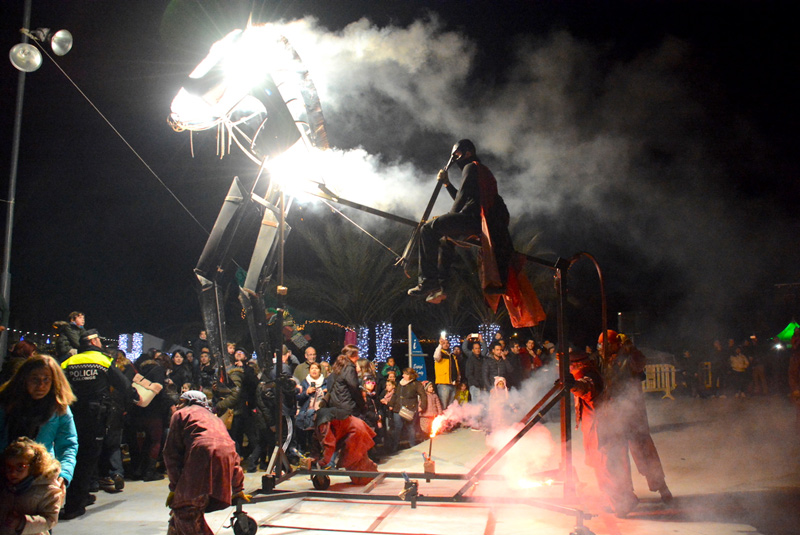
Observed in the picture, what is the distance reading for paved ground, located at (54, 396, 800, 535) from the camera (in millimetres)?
5418

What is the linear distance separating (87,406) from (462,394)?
8.89 metres

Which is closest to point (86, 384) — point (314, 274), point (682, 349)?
point (314, 274)

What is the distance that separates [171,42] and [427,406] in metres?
8.79

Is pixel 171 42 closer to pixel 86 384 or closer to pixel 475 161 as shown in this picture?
pixel 475 161

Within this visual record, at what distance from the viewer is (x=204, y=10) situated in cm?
476

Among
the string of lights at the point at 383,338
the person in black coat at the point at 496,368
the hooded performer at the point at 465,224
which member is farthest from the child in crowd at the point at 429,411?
the string of lights at the point at 383,338

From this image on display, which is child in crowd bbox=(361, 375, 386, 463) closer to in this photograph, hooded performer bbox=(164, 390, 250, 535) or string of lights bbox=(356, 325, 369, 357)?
hooded performer bbox=(164, 390, 250, 535)

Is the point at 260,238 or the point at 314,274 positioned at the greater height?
the point at 314,274

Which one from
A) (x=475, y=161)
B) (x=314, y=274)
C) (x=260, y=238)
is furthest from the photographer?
(x=314, y=274)

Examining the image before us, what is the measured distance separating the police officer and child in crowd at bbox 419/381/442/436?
650 cm

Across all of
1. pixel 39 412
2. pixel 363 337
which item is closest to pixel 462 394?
pixel 363 337

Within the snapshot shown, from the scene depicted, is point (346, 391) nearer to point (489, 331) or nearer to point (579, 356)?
point (579, 356)

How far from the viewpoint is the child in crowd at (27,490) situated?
361cm

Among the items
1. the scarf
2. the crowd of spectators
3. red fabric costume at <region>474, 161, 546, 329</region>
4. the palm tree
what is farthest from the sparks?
the palm tree
